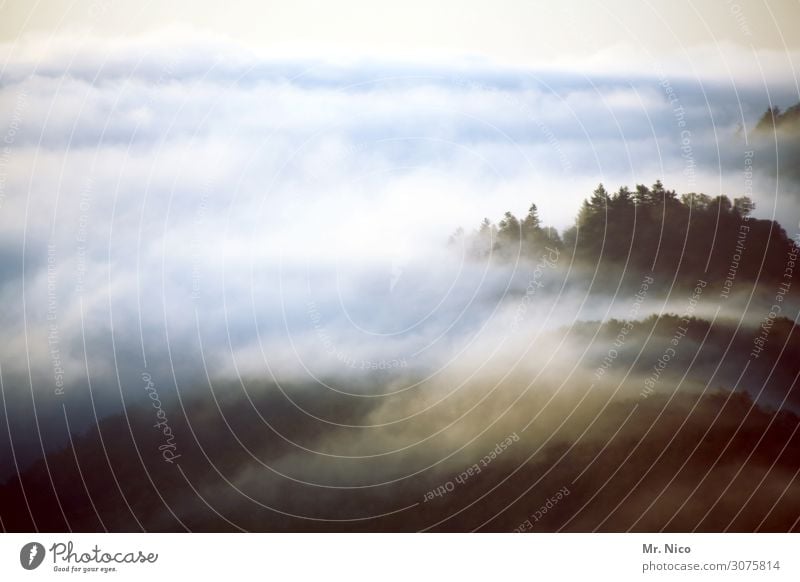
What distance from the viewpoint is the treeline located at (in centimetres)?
341

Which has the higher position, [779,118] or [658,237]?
[779,118]

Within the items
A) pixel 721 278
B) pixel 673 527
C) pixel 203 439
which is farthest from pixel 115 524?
pixel 721 278

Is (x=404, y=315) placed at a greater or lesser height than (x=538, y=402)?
greater

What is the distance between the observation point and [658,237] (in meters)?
3.44

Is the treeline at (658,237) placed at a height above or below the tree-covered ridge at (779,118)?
below

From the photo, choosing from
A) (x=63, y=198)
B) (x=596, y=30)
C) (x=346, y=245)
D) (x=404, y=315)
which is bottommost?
(x=404, y=315)

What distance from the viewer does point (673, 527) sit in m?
3.40

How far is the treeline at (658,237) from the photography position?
3.41 meters

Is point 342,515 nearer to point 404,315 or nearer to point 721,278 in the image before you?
point 404,315

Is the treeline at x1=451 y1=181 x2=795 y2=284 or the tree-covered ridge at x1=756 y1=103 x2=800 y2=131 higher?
the tree-covered ridge at x1=756 y1=103 x2=800 y2=131

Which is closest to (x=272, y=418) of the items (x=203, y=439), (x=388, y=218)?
(x=203, y=439)

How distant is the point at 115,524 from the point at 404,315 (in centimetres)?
144
